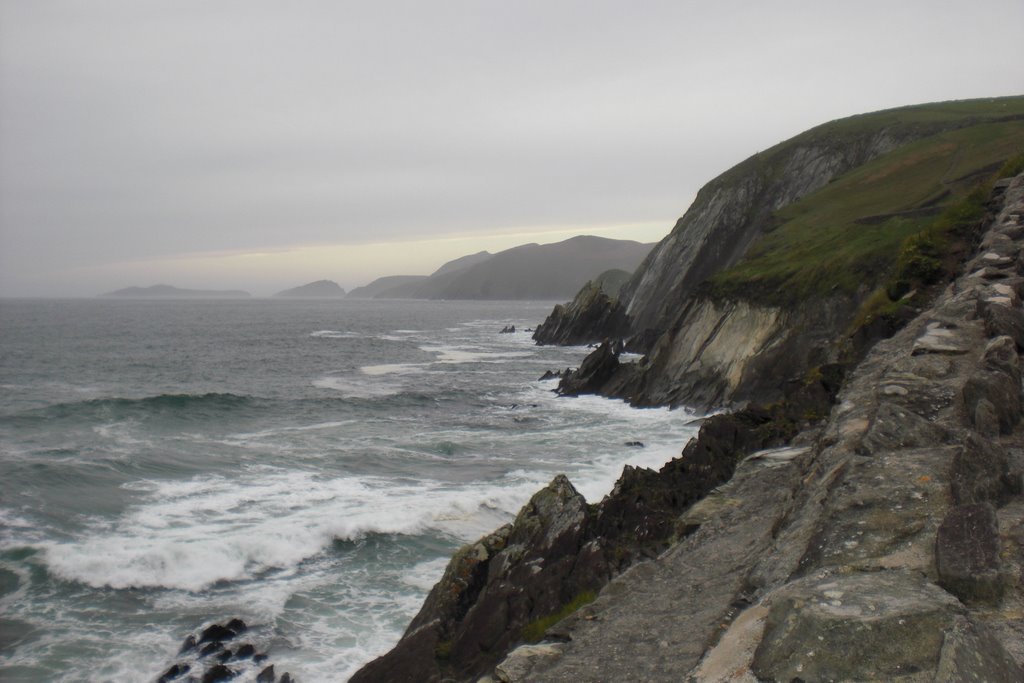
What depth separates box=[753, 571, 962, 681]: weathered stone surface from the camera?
15.2 ft

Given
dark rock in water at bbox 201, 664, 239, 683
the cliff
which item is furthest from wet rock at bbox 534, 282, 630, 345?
dark rock in water at bbox 201, 664, 239, 683

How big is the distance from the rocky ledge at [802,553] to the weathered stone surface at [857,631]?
0.5 inches

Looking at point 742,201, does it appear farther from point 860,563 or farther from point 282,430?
point 860,563

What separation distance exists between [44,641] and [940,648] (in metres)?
17.1

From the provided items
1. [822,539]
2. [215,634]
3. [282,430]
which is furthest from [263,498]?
[822,539]

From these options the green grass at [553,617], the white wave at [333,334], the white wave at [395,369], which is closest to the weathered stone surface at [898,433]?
the green grass at [553,617]

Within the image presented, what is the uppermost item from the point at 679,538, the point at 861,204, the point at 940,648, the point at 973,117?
the point at 973,117

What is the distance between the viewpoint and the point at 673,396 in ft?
130

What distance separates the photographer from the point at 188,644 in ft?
49.5

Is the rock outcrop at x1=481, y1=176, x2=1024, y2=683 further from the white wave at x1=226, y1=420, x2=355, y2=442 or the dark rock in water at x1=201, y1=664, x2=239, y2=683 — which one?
the white wave at x1=226, y1=420, x2=355, y2=442

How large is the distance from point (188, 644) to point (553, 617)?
863 cm

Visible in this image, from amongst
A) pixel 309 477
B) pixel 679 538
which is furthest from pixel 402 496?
pixel 679 538

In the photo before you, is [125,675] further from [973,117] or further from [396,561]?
[973,117]

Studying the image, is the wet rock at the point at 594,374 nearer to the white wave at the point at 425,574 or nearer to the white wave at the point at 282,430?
the white wave at the point at 282,430
